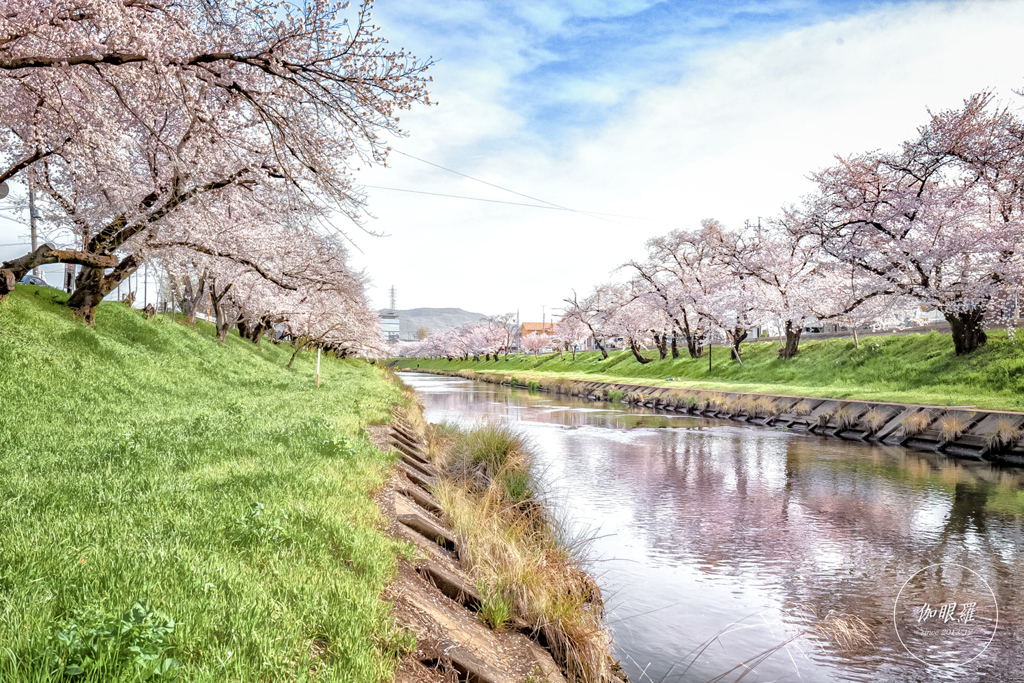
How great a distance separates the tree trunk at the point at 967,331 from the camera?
28266 millimetres

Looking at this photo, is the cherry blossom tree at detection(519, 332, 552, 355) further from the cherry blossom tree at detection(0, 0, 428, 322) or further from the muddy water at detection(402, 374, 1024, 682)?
the cherry blossom tree at detection(0, 0, 428, 322)

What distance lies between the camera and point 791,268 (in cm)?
4500

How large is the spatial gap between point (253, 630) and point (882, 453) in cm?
2040

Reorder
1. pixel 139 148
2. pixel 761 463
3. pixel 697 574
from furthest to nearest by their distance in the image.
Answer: pixel 761 463 → pixel 139 148 → pixel 697 574

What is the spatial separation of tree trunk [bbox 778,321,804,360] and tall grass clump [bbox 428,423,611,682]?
36001mm

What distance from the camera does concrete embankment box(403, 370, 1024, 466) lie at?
59.4 feet

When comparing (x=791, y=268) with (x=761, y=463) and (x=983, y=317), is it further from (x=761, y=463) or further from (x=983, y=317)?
(x=761, y=463)

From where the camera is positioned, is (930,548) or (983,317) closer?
(930,548)

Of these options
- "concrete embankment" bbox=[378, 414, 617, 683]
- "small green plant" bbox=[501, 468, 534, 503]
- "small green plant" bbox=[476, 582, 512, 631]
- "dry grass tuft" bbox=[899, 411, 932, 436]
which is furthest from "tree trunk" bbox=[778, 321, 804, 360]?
"small green plant" bbox=[476, 582, 512, 631]

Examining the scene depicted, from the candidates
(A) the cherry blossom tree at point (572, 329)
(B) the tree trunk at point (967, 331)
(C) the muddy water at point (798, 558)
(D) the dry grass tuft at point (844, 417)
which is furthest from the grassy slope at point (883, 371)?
(A) the cherry blossom tree at point (572, 329)

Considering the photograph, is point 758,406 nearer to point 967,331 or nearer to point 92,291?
point 967,331

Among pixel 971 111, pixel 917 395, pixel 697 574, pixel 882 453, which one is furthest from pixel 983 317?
pixel 697 574

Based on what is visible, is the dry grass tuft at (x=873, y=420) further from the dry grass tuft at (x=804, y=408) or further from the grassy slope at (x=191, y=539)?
the grassy slope at (x=191, y=539)

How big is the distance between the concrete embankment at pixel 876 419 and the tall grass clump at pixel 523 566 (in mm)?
13950
